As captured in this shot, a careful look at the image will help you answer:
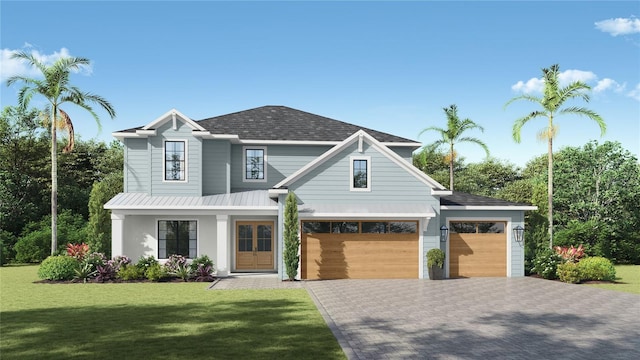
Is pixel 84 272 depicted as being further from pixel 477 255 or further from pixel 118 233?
pixel 477 255

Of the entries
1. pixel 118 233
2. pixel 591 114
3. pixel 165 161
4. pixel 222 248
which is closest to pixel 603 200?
pixel 591 114

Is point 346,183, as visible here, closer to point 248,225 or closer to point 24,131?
point 248,225

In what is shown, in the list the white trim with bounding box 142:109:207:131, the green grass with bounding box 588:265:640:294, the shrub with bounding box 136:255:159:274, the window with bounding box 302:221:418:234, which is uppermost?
the white trim with bounding box 142:109:207:131

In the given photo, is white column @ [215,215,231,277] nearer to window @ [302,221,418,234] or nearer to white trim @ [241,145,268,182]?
window @ [302,221,418,234]

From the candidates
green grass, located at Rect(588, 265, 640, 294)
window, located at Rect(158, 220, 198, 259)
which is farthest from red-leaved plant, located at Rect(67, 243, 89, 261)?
green grass, located at Rect(588, 265, 640, 294)

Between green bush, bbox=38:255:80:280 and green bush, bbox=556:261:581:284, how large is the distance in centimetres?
1934

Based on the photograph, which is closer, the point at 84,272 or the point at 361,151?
the point at 84,272

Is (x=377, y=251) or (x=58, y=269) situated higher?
(x=377, y=251)

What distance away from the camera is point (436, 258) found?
68.9ft

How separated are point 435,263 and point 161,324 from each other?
12.5 m

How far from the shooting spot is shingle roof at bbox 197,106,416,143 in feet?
83.9

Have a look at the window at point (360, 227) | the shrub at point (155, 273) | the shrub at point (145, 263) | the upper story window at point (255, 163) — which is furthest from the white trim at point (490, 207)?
the shrub at point (145, 263)

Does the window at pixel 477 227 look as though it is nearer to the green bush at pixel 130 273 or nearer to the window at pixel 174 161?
the window at pixel 174 161

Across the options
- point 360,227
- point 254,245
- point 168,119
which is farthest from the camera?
point 254,245
